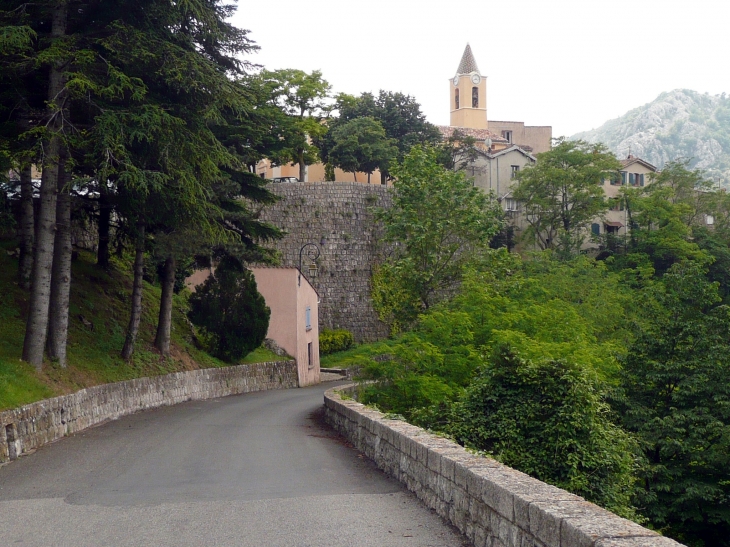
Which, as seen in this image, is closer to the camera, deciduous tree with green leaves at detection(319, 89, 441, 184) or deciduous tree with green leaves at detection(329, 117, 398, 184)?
deciduous tree with green leaves at detection(329, 117, 398, 184)

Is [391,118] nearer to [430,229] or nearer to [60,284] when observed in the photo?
[430,229]

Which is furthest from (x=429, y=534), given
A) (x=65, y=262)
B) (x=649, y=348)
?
(x=649, y=348)

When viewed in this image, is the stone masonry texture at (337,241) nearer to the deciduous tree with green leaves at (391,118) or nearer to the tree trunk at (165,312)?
the deciduous tree with green leaves at (391,118)

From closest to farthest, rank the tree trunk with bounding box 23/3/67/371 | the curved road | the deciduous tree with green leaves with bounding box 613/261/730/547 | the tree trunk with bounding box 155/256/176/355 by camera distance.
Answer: the curved road < the tree trunk with bounding box 23/3/67/371 < the deciduous tree with green leaves with bounding box 613/261/730/547 < the tree trunk with bounding box 155/256/176/355

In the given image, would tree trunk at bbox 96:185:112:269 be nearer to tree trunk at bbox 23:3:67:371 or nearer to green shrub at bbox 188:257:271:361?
tree trunk at bbox 23:3:67:371

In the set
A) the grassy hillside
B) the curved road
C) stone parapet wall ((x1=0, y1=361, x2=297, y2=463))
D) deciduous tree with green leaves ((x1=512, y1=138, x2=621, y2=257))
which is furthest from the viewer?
deciduous tree with green leaves ((x1=512, y1=138, x2=621, y2=257))

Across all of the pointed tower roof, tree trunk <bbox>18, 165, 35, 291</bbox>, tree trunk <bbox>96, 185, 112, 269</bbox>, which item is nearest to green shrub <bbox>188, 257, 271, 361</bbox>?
tree trunk <bbox>96, 185, 112, 269</bbox>

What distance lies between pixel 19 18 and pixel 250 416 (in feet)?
36.4

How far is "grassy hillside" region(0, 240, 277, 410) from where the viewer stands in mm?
16984

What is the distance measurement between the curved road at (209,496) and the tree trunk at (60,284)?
405 centimetres

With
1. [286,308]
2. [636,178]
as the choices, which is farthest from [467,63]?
[286,308]

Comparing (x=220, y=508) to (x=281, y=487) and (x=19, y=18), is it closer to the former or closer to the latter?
(x=281, y=487)

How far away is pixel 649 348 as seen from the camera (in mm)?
21516

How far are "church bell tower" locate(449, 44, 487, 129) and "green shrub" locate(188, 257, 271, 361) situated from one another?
69838 millimetres
